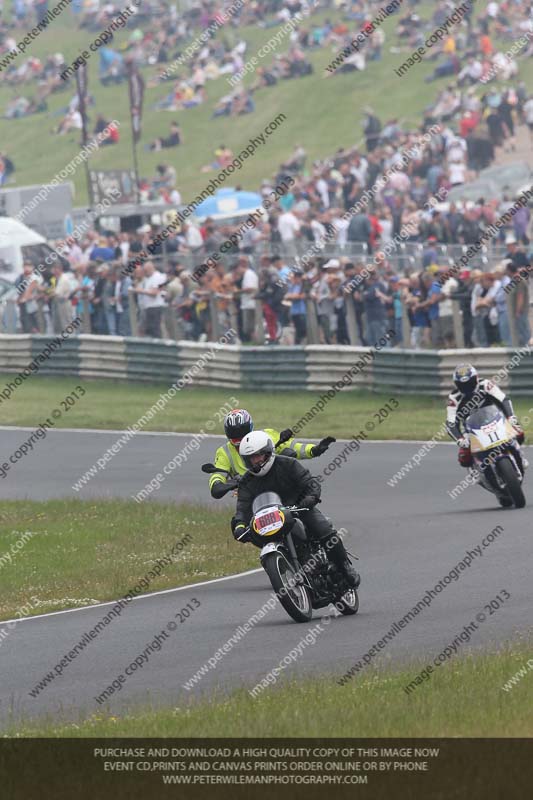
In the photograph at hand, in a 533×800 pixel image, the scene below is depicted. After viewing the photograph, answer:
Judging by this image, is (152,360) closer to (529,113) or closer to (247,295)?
(247,295)

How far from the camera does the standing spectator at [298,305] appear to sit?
1056 inches

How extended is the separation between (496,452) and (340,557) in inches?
203

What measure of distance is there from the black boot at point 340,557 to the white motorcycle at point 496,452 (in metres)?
4.95

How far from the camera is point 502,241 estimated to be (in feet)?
94.6

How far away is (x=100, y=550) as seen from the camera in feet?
53.2

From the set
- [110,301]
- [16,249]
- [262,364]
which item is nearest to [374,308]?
[262,364]

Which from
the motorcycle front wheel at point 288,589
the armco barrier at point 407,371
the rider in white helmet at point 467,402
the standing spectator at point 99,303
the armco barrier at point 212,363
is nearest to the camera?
the motorcycle front wheel at point 288,589

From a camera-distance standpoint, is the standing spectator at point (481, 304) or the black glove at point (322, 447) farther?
the standing spectator at point (481, 304)

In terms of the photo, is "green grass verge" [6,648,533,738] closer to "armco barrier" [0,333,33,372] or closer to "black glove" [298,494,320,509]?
"black glove" [298,494,320,509]

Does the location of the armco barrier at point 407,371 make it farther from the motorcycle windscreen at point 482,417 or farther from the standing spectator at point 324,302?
the motorcycle windscreen at point 482,417

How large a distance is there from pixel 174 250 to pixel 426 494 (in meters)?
14.7

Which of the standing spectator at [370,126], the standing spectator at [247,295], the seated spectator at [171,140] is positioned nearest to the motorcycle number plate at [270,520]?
the standing spectator at [247,295]
